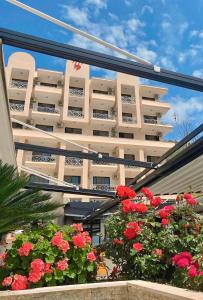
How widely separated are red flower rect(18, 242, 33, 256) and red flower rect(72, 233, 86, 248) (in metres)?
0.61

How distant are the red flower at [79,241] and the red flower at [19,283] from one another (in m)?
0.81

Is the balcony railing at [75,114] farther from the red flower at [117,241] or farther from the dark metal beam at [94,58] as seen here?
the red flower at [117,241]

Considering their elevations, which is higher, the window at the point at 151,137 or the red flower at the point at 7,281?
the window at the point at 151,137

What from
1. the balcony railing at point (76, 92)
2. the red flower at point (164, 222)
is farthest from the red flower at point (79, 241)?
the balcony railing at point (76, 92)

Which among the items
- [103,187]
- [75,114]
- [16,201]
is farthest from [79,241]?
[75,114]

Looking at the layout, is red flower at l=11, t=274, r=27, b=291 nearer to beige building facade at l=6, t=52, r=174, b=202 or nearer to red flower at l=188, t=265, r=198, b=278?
red flower at l=188, t=265, r=198, b=278

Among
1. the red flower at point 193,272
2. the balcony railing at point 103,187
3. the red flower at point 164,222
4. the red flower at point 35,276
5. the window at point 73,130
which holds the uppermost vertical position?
the window at point 73,130

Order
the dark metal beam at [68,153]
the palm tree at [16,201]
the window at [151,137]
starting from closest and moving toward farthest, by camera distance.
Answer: the palm tree at [16,201] < the dark metal beam at [68,153] < the window at [151,137]

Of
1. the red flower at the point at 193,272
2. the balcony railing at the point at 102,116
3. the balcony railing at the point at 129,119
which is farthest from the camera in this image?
the balcony railing at the point at 129,119

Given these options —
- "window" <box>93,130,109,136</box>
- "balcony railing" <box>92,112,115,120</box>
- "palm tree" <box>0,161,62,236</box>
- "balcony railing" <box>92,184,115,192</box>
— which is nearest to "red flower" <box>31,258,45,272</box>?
"palm tree" <box>0,161,62,236</box>

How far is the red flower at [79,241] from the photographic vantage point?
14.7ft

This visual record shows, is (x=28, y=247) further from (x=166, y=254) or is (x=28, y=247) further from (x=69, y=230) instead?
(x=166, y=254)

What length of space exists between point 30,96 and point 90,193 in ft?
107

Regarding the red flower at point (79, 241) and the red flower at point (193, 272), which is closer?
the red flower at point (193, 272)
